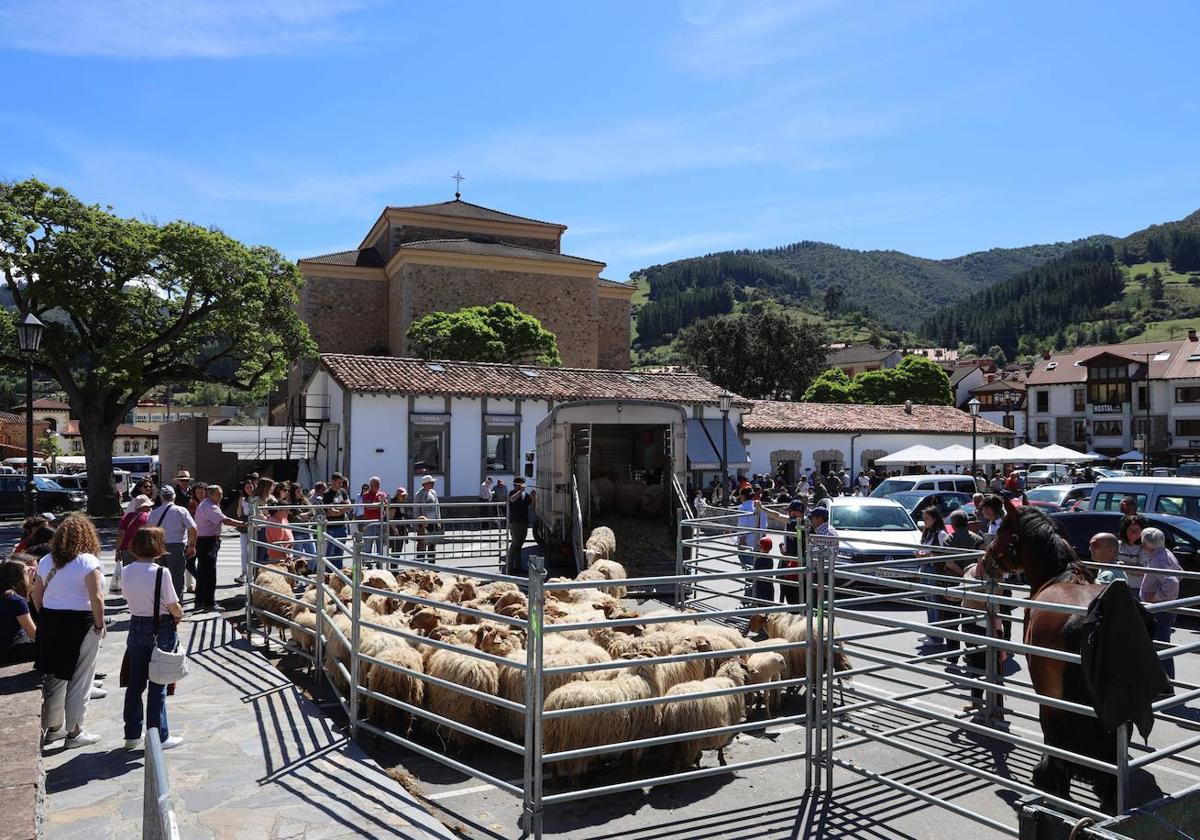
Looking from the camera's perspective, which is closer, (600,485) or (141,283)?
(600,485)

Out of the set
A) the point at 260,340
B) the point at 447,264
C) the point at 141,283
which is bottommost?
the point at 260,340

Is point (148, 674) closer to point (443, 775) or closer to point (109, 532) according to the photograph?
point (443, 775)

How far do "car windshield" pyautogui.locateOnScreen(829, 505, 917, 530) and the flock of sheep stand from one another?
7.79 meters

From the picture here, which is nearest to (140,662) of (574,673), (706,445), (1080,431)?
(574,673)

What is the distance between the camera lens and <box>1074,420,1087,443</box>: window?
6872 centimetres

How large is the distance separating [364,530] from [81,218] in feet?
61.5

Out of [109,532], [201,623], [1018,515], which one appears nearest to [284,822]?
[1018,515]


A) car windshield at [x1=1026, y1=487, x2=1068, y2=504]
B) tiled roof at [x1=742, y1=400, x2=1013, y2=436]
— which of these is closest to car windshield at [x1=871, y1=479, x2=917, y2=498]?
car windshield at [x1=1026, y1=487, x2=1068, y2=504]

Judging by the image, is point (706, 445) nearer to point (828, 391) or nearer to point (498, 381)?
point (498, 381)

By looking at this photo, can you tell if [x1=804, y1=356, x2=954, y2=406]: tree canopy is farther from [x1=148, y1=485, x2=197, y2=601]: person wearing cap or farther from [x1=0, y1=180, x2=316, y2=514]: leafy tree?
[x1=148, y1=485, x2=197, y2=601]: person wearing cap

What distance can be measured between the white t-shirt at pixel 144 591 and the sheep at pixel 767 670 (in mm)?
4422

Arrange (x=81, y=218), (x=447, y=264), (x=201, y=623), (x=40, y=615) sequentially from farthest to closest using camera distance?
(x=447, y=264) < (x=81, y=218) < (x=201, y=623) < (x=40, y=615)

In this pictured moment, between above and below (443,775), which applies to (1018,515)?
above

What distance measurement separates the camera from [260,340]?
28891mm
